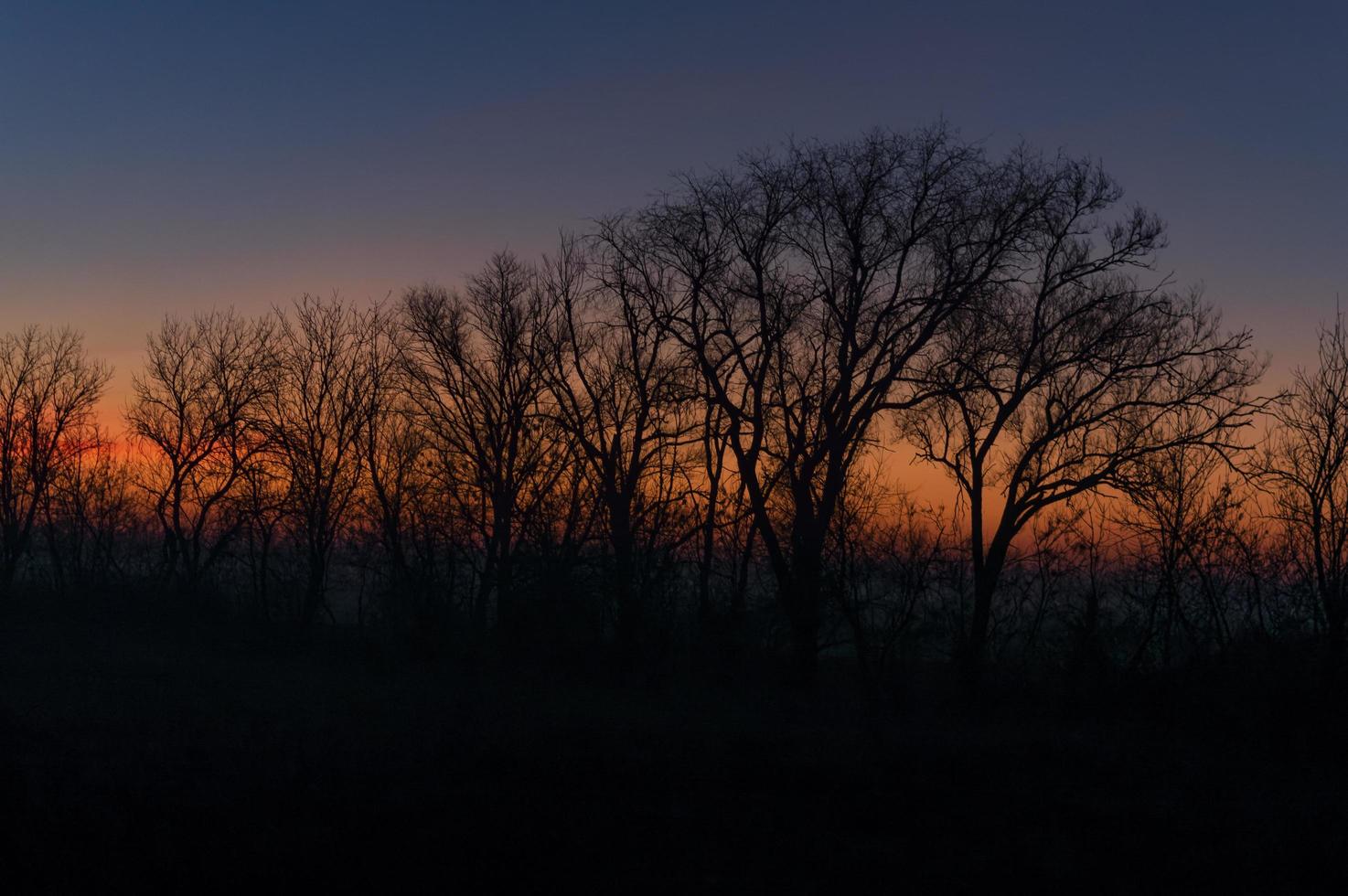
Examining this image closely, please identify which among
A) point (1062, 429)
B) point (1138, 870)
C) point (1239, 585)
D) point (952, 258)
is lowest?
point (1138, 870)

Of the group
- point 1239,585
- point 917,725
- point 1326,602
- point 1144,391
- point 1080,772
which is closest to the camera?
point 1080,772

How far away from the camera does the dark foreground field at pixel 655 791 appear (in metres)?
9.16

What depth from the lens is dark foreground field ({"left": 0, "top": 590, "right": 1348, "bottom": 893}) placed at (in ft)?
30.1

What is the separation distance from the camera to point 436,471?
3472 cm

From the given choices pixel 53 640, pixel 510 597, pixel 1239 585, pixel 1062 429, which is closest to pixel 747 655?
pixel 510 597

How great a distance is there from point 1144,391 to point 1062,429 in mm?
1976

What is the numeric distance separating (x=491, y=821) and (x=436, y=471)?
2517cm

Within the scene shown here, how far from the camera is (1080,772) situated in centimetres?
1406

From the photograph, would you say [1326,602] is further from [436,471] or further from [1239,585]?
[436,471]

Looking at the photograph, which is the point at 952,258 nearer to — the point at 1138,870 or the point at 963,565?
the point at 963,565

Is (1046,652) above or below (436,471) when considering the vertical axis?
below

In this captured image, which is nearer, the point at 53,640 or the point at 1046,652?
the point at 1046,652

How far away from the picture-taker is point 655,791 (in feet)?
40.1

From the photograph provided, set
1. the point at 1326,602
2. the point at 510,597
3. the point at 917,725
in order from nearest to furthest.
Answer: the point at 917,725, the point at 1326,602, the point at 510,597
